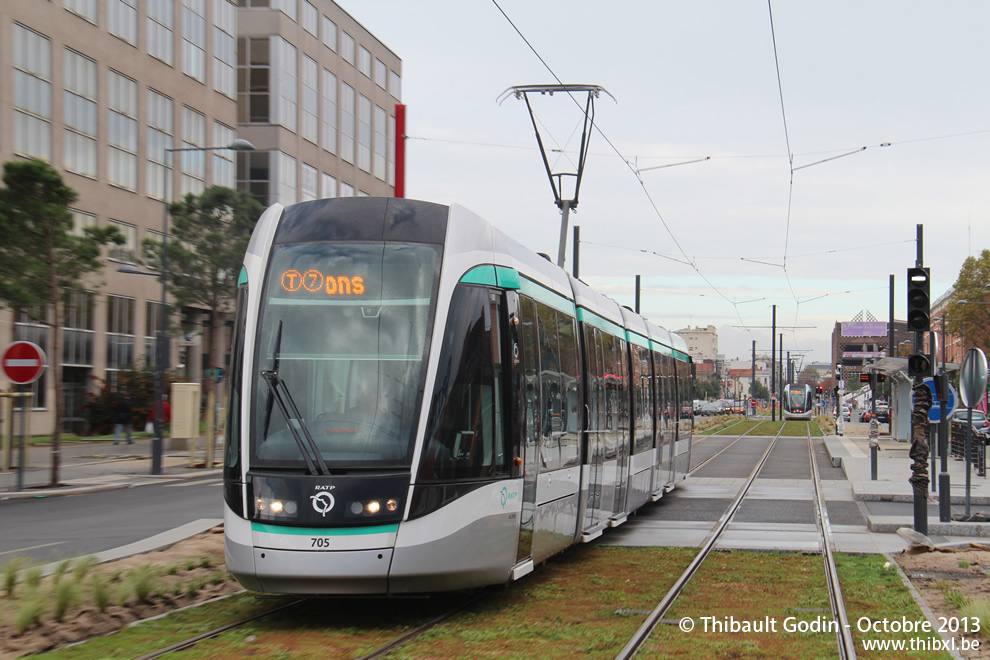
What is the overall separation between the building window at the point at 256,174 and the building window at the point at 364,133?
9.03m

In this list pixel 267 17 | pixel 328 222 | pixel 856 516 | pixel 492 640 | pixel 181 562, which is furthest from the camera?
pixel 267 17

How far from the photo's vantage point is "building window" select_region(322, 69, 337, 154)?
195ft

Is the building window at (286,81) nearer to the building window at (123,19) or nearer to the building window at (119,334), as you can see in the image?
the building window at (123,19)

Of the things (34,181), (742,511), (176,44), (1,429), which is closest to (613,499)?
(742,511)

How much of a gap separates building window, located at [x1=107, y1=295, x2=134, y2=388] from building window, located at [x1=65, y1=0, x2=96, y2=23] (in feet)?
37.9

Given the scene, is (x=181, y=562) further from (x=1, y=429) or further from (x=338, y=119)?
(x=338, y=119)

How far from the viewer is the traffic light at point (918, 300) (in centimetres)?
1368

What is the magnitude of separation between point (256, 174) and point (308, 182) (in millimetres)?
3152

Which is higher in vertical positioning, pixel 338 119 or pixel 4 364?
pixel 338 119

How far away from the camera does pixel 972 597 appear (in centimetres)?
956

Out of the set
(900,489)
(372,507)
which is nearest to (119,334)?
(900,489)

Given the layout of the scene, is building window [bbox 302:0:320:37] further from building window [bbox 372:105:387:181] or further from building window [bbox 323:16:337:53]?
building window [bbox 372:105:387:181]

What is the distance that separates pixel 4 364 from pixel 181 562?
449 inches

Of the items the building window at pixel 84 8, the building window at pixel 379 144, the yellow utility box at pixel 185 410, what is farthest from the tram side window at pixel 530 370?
the building window at pixel 379 144
